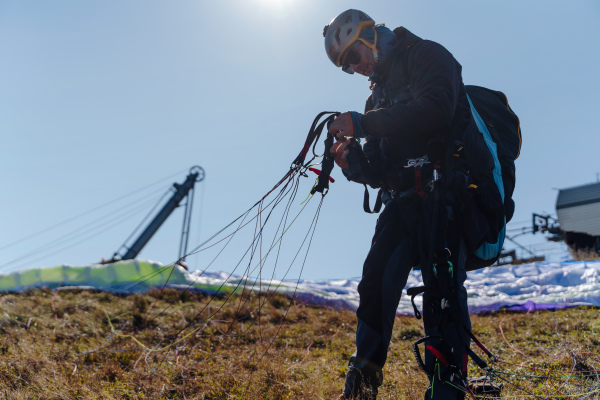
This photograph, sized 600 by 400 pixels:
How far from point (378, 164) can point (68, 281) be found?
276 inches

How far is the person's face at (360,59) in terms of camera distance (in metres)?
3.11

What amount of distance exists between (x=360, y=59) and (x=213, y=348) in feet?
10.9

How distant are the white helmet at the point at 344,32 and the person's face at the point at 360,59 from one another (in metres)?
0.03

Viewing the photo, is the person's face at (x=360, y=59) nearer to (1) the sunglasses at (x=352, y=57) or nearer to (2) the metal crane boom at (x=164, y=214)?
(1) the sunglasses at (x=352, y=57)

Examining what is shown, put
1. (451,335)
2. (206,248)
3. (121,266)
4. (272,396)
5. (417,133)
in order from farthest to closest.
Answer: (121,266)
(206,248)
(272,396)
(417,133)
(451,335)

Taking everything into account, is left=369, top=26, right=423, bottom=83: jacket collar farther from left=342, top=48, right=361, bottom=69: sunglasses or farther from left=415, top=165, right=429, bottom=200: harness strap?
left=415, top=165, right=429, bottom=200: harness strap

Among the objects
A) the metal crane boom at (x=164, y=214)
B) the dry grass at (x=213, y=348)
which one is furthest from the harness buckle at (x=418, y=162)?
the metal crane boom at (x=164, y=214)

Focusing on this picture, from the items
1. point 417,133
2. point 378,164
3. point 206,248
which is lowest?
point 206,248

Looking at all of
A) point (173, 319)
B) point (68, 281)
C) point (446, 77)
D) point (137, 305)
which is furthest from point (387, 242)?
point (68, 281)

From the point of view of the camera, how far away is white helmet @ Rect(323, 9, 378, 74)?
3.12m

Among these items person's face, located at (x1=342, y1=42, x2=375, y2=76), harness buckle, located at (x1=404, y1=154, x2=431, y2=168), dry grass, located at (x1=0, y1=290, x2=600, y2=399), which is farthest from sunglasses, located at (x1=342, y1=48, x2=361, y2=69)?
dry grass, located at (x1=0, y1=290, x2=600, y2=399)

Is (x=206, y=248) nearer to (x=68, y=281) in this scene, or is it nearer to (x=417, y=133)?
(x=417, y=133)

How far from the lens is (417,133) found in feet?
A: 9.23

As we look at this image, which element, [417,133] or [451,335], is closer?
[451,335]
